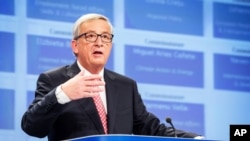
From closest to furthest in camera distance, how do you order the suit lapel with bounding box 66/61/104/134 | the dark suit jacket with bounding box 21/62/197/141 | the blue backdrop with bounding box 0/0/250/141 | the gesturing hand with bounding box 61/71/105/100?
1. the gesturing hand with bounding box 61/71/105/100
2. the dark suit jacket with bounding box 21/62/197/141
3. the suit lapel with bounding box 66/61/104/134
4. the blue backdrop with bounding box 0/0/250/141

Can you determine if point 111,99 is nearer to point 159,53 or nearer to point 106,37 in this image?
point 106,37

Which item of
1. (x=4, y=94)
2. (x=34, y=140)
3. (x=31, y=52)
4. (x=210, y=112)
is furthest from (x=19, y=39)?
(x=210, y=112)

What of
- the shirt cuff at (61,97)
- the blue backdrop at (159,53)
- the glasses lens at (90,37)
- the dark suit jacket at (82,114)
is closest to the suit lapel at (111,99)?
the dark suit jacket at (82,114)

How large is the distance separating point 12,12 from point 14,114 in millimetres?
739

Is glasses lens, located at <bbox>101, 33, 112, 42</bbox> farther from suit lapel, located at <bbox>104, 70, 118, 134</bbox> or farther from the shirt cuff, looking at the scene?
the shirt cuff

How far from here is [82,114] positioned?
3584 millimetres

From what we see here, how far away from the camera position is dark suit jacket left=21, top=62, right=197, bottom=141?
3400 mm

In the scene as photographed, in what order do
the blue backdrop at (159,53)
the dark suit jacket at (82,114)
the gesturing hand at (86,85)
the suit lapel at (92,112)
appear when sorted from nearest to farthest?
the gesturing hand at (86,85), the dark suit jacket at (82,114), the suit lapel at (92,112), the blue backdrop at (159,53)

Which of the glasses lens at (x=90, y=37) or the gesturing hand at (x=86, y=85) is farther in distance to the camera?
the glasses lens at (x=90, y=37)

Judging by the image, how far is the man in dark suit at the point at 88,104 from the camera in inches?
135

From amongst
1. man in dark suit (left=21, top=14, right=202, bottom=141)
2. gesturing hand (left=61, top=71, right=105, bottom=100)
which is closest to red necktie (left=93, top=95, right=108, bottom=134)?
man in dark suit (left=21, top=14, right=202, bottom=141)

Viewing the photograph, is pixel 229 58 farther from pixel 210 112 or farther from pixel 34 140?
pixel 34 140

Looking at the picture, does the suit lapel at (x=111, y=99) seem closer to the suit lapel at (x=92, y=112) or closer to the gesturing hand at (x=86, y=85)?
the suit lapel at (x=92, y=112)

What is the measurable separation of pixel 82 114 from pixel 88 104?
0.08 meters
